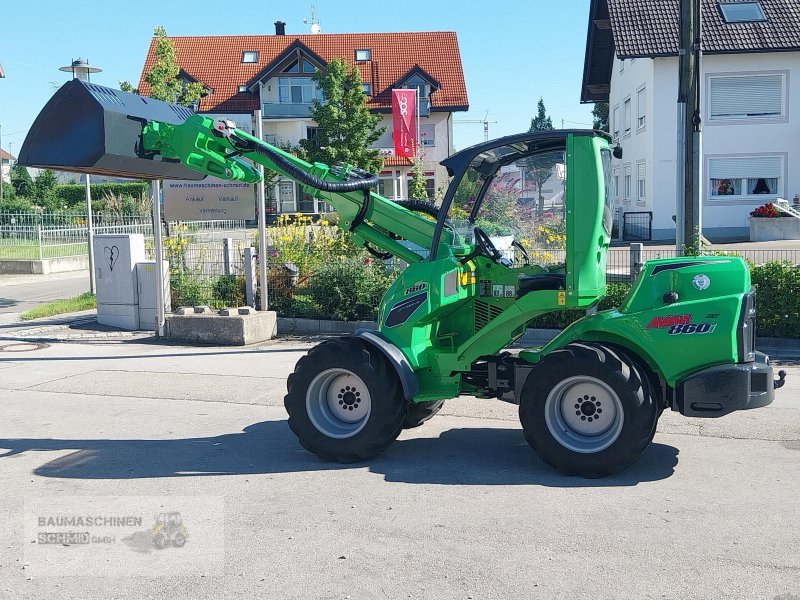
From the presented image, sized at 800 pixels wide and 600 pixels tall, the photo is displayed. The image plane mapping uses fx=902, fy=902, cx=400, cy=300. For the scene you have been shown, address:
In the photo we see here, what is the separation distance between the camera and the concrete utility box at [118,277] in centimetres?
1498

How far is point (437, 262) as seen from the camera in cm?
730

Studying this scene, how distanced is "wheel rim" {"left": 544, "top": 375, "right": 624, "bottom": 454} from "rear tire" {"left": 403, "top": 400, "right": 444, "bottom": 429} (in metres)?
1.63

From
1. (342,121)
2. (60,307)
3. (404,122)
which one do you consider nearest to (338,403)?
(60,307)

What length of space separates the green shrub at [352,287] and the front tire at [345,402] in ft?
21.3

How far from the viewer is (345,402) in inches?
289

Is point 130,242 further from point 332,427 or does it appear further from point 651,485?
point 651,485

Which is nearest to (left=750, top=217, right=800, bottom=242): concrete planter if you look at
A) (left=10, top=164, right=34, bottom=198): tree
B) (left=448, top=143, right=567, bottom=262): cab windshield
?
(left=448, top=143, right=567, bottom=262): cab windshield

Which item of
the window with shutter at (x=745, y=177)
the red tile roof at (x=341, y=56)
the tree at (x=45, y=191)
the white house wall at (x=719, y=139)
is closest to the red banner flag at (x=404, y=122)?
the white house wall at (x=719, y=139)

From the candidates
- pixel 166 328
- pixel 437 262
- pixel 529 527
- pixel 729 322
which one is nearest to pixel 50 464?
pixel 437 262

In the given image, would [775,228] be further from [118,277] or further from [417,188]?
[118,277]

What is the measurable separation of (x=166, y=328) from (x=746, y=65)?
2371 centimetres

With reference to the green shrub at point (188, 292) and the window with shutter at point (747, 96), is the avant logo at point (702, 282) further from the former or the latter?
the window with shutter at point (747, 96)

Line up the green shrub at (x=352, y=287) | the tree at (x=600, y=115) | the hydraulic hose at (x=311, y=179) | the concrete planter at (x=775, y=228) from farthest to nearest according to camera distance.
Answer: the tree at (x=600, y=115) < the concrete planter at (x=775, y=228) < the green shrub at (x=352, y=287) < the hydraulic hose at (x=311, y=179)

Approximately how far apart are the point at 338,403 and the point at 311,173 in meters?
2.03
